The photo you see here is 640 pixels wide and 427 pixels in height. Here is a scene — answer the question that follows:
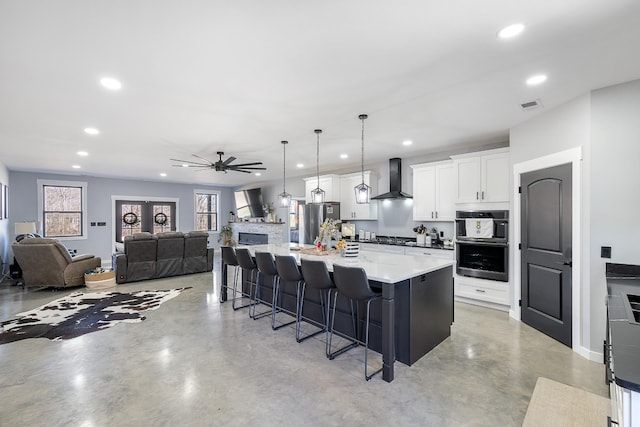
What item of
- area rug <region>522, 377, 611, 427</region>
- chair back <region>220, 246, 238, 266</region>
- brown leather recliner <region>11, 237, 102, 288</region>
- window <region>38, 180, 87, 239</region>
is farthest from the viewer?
window <region>38, 180, 87, 239</region>

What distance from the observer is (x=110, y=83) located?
2779 mm

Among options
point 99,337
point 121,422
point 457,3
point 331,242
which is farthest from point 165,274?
point 457,3

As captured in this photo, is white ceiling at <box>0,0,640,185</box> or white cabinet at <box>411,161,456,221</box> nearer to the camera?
white ceiling at <box>0,0,640,185</box>

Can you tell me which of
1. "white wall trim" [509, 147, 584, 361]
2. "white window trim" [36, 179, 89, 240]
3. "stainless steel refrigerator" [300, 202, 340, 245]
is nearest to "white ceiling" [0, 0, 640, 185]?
"white wall trim" [509, 147, 584, 361]

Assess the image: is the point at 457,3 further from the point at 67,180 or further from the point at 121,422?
the point at 67,180

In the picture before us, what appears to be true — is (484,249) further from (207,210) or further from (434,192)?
(207,210)

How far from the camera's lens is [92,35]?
2043 millimetres

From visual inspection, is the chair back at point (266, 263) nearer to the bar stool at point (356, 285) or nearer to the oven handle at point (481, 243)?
the bar stool at point (356, 285)

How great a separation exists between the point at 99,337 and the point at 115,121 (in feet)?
8.85

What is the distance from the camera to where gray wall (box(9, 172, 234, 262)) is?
26.2ft

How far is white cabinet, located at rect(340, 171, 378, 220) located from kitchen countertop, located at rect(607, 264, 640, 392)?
4340 millimetres

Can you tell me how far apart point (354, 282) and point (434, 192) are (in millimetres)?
3395

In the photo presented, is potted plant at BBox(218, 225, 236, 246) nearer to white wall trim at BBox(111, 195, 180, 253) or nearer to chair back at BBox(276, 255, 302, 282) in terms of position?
white wall trim at BBox(111, 195, 180, 253)

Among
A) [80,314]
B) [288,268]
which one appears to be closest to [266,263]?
[288,268]
